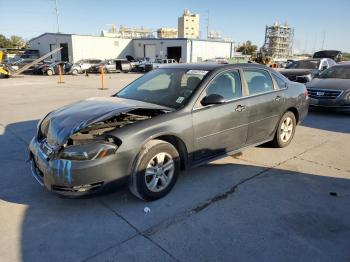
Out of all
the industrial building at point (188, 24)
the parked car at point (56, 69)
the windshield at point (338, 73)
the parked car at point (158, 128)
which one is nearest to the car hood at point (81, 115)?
the parked car at point (158, 128)

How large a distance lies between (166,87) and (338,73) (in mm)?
7898

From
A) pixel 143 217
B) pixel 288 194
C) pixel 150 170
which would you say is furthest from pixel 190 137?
pixel 288 194

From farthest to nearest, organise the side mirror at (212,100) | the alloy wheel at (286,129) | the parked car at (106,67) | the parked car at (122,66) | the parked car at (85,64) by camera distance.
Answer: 1. the parked car at (122,66)
2. the parked car at (106,67)
3. the parked car at (85,64)
4. the alloy wheel at (286,129)
5. the side mirror at (212,100)

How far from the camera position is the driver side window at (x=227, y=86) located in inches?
173

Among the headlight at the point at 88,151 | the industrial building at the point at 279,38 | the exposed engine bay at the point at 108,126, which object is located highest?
the industrial building at the point at 279,38

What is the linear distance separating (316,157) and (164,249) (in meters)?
3.64

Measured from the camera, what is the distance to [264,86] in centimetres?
523

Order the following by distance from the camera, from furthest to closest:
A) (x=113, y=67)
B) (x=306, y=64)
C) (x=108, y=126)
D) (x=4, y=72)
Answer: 1. (x=113, y=67)
2. (x=4, y=72)
3. (x=306, y=64)
4. (x=108, y=126)

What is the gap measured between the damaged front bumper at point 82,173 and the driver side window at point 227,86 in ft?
5.49

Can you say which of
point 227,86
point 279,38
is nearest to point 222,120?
point 227,86

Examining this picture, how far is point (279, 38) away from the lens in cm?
13288

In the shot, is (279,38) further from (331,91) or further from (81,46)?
(331,91)

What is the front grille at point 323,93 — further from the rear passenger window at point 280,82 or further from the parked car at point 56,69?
the parked car at point 56,69

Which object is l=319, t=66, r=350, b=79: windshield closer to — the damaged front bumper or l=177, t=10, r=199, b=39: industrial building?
the damaged front bumper
